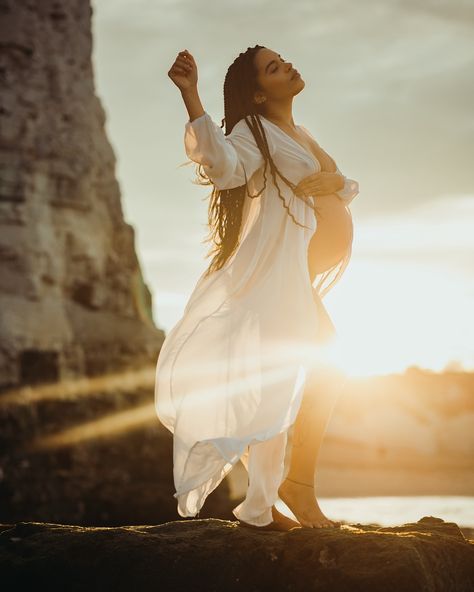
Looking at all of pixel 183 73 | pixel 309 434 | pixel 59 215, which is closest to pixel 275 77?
pixel 183 73

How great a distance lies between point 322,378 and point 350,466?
112ft

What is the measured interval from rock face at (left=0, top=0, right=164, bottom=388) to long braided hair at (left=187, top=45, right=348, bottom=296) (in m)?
13.8

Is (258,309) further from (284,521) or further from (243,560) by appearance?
(243,560)

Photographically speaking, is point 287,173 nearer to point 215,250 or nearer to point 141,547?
point 215,250

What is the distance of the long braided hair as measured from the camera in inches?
180

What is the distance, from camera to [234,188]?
15.0ft

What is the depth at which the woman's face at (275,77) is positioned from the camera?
4570mm

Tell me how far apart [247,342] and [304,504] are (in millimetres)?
810

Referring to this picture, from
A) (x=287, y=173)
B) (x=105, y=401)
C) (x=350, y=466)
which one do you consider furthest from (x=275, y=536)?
(x=350, y=466)

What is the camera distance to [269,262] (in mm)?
4449

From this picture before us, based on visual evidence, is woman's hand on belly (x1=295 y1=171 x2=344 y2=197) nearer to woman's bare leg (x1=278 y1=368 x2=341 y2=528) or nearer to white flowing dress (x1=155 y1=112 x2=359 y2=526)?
white flowing dress (x1=155 y1=112 x2=359 y2=526)

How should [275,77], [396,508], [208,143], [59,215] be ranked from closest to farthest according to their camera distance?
[208,143] < [275,77] < [59,215] < [396,508]

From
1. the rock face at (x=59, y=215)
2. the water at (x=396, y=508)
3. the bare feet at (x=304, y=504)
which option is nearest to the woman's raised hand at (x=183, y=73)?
the bare feet at (x=304, y=504)

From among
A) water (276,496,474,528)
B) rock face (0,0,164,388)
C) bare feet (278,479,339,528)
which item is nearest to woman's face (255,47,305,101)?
bare feet (278,479,339,528)
